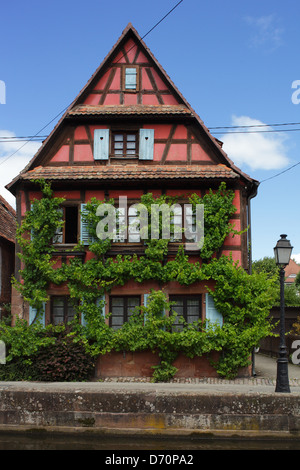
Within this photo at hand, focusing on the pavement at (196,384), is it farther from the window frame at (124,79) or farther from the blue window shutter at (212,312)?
the window frame at (124,79)

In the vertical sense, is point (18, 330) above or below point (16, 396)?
above

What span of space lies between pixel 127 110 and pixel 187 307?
6.17 metres

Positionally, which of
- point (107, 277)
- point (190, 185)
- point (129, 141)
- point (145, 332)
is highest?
point (129, 141)

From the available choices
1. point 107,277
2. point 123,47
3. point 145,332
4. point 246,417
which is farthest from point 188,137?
point 246,417

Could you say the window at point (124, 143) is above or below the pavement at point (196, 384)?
above

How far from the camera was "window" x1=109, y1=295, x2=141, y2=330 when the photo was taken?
14.5 metres

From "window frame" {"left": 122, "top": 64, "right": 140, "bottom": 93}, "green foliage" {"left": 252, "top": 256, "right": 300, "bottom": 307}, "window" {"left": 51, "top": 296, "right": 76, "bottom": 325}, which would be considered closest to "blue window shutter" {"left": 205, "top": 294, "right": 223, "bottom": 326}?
"green foliage" {"left": 252, "top": 256, "right": 300, "bottom": 307}

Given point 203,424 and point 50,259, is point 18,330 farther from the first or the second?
point 203,424

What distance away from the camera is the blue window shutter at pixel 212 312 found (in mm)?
14170

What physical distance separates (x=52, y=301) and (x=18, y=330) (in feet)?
4.41

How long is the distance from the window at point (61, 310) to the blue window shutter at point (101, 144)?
14.3 ft

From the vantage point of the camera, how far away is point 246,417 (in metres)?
9.88

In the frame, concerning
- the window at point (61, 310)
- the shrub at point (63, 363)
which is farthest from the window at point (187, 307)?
the window at point (61, 310)

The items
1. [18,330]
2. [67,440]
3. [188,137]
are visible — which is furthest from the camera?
[188,137]
